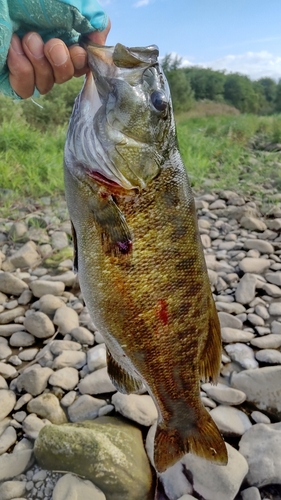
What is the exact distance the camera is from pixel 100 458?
244 centimetres

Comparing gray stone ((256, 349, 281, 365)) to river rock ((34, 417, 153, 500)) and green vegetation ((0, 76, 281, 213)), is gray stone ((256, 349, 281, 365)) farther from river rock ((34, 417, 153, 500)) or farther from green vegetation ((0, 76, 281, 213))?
green vegetation ((0, 76, 281, 213))

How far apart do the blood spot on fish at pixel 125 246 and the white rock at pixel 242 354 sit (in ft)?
6.98

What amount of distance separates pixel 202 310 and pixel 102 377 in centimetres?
153

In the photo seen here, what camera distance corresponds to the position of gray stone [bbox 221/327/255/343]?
3.68 m

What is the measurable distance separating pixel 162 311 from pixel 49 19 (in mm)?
1236

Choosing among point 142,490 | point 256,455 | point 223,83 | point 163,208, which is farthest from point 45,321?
point 223,83

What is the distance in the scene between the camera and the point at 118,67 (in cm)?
163

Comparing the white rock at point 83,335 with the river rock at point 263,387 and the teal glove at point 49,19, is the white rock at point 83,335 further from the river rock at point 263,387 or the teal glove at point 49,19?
the teal glove at point 49,19

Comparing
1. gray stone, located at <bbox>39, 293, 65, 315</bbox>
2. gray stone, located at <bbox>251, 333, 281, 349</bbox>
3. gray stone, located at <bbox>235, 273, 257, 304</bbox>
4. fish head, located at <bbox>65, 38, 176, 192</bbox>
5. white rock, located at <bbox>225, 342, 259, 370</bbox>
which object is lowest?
white rock, located at <bbox>225, 342, 259, 370</bbox>

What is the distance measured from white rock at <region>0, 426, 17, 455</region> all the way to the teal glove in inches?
82.2

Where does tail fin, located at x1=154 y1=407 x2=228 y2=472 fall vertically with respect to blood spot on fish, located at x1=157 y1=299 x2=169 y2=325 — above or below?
below

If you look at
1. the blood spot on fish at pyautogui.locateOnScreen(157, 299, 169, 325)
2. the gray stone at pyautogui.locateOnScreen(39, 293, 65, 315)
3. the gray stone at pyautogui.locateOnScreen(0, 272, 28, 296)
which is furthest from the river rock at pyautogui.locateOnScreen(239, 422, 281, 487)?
the gray stone at pyautogui.locateOnScreen(0, 272, 28, 296)

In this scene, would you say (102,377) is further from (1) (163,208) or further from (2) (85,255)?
(1) (163,208)

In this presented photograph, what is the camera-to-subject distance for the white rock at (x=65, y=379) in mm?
3137
